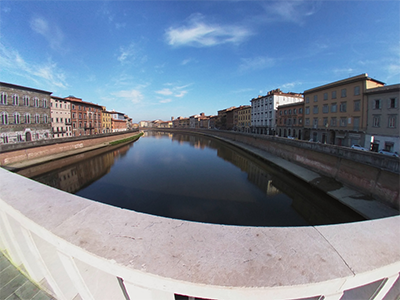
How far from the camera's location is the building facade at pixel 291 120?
3509 centimetres

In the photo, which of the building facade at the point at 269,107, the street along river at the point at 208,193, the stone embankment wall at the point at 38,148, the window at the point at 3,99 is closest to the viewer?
the street along river at the point at 208,193

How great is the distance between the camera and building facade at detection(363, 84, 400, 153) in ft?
61.0

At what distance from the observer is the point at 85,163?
923 inches

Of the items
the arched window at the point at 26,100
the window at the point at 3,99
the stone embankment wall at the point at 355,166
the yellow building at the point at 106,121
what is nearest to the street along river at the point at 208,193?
the stone embankment wall at the point at 355,166

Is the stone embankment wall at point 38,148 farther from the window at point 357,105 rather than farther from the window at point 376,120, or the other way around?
the window at point 357,105

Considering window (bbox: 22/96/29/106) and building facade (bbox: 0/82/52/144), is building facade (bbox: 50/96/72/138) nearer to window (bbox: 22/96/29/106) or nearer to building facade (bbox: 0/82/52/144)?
building facade (bbox: 0/82/52/144)

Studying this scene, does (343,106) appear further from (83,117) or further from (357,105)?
(83,117)

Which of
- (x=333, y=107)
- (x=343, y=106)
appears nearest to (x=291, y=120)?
(x=333, y=107)

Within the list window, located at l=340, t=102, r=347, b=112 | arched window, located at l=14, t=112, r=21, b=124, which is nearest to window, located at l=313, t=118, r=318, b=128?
window, located at l=340, t=102, r=347, b=112

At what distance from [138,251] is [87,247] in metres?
0.38

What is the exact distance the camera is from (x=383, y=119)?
20.0m

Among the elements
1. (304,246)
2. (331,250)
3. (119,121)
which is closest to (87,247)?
(304,246)

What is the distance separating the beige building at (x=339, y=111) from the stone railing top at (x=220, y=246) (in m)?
29.3

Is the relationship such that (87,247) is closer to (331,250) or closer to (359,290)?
(331,250)
